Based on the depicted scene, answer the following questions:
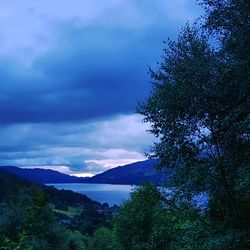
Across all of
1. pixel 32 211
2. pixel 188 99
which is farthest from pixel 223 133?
pixel 32 211

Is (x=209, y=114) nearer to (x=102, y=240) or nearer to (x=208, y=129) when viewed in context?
(x=208, y=129)

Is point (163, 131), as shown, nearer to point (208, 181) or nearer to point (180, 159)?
point (180, 159)

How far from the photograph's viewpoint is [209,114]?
52.1 feet

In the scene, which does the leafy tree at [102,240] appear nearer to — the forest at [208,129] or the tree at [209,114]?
the forest at [208,129]

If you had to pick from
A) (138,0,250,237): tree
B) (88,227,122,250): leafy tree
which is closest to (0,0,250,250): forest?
(138,0,250,237): tree

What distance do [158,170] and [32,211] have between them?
3452cm

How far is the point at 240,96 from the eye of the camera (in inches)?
506

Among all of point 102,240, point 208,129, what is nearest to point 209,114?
point 208,129

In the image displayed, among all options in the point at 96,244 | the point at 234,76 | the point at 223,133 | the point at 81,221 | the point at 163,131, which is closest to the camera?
the point at 234,76

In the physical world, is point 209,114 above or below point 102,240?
above

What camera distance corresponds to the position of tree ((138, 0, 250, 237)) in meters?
13.1

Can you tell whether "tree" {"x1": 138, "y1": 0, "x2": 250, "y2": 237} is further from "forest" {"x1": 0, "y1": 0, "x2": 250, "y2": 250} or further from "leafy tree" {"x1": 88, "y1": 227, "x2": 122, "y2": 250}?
"leafy tree" {"x1": 88, "y1": 227, "x2": 122, "y2": 250}

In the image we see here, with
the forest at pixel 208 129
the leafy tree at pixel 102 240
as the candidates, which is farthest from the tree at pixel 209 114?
the leafy tree at pixel 102 240

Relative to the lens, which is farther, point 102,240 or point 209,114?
point 102,240
